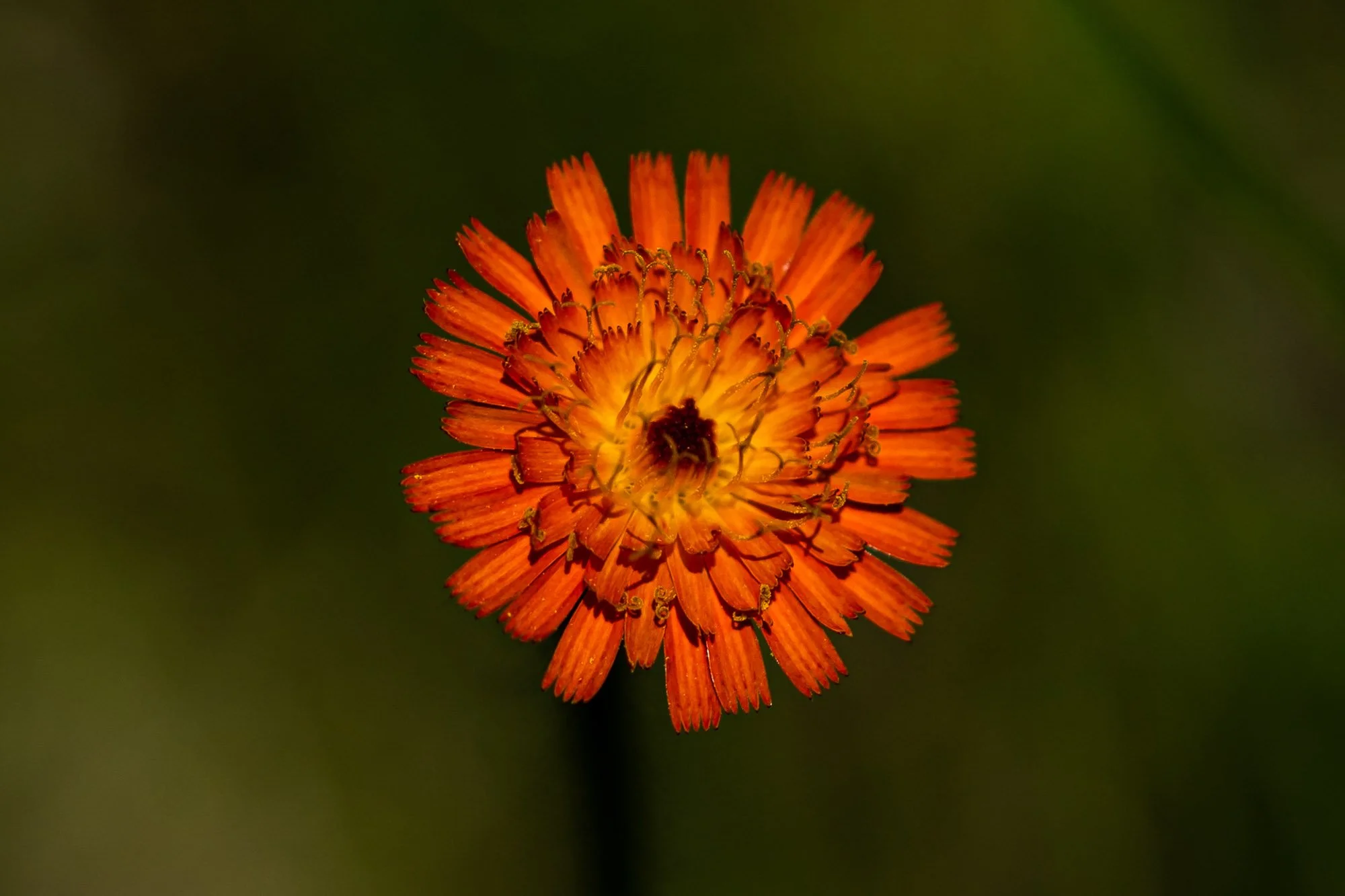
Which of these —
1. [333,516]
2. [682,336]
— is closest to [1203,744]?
[682,336]

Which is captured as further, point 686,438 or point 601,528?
point 686,438

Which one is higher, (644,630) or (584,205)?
(584,205)

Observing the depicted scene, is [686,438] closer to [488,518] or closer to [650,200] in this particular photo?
[488,518]

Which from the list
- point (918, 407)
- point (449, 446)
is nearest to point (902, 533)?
point (918, 407)

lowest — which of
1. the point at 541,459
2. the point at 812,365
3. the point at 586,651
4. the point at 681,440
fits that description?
the point at 586,651

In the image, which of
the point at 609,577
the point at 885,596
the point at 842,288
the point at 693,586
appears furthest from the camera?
the point at 842,288

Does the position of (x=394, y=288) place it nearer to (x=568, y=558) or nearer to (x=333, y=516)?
(x=333, y=516)

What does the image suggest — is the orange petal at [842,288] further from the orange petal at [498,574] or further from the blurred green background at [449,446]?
the blurred green background at [449,446]

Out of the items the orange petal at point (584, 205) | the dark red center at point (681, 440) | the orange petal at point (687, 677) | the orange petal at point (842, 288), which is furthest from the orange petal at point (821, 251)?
the orange petal at point (687, 677)
